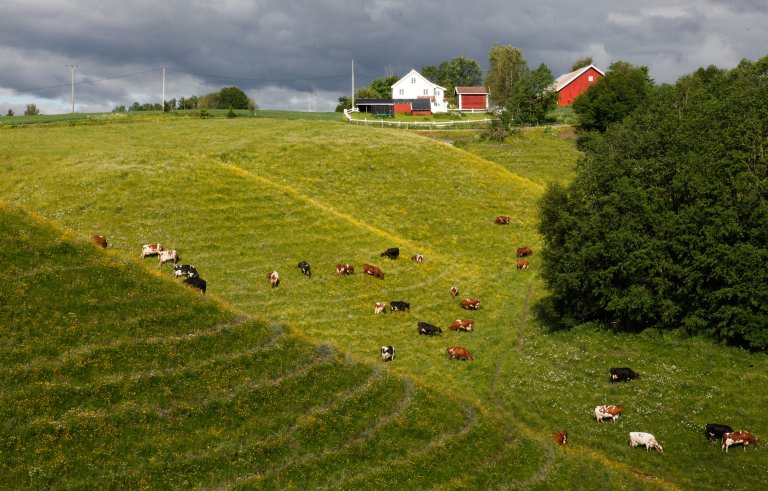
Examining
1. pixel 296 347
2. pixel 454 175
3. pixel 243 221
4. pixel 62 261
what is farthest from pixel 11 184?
pixel 454 175

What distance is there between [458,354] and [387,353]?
16.9 ft

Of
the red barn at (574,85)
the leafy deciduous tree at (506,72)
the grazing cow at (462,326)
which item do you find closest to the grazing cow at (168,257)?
the grazing cow at (462,326)

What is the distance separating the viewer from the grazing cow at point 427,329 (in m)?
46.3

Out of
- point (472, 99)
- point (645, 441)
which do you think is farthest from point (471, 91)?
point (645, 441)

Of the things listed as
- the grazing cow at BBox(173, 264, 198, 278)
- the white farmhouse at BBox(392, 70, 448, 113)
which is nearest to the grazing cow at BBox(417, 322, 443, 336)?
the grazing cow at BBox(173, 264, 198, 278)

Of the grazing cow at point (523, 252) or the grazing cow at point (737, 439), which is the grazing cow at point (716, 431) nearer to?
the grazing cow at point (737, 439)

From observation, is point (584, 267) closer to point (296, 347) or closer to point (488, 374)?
point (488, 374)

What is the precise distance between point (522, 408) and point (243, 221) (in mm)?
35734

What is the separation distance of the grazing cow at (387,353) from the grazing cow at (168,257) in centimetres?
2094

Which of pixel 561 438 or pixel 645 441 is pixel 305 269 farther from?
pixel 645 441

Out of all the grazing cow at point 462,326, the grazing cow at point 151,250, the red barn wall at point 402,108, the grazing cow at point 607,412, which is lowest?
the grazing cow at point 607,412

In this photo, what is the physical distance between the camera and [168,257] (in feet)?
168

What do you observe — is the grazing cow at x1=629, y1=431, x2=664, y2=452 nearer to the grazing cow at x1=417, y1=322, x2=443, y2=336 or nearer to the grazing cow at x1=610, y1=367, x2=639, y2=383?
the grazing cow at x1=610, y1=367, x2=639, y2=383

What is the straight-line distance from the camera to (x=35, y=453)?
945 inches
